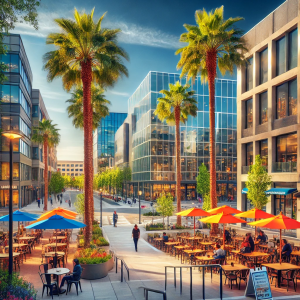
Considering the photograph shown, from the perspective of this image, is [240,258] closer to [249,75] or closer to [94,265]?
[94,265]

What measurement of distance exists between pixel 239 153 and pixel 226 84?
152 feet

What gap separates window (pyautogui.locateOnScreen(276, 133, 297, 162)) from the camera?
87.2 feet

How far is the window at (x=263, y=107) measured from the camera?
1200 inches

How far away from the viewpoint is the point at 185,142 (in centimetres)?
7269

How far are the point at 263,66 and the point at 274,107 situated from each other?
15.8ft

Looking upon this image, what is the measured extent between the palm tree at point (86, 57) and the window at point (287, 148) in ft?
50.3

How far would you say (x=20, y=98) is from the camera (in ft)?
173

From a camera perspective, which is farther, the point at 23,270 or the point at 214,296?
the point at 23,270

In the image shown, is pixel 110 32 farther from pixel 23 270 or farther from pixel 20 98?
pixel 20 98

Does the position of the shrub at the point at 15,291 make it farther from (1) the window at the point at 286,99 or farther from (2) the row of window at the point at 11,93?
(2) the row of window at the point at 11,93

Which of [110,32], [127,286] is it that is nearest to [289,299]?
[127,286]

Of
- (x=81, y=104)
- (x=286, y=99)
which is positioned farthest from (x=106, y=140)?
(x=286, y=99)

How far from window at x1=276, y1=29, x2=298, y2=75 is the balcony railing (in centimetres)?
814

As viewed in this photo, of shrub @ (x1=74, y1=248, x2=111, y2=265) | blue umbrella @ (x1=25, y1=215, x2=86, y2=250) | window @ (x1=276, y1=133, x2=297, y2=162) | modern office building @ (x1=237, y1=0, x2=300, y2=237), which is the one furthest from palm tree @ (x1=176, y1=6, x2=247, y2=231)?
blue umbrella @ (x1=25, y1=215, x2=86, y2=250)
